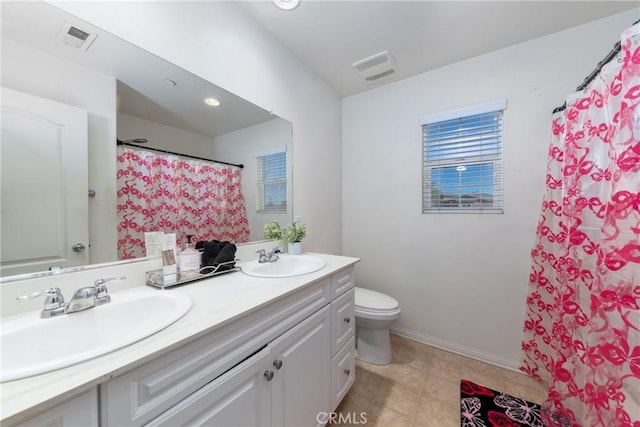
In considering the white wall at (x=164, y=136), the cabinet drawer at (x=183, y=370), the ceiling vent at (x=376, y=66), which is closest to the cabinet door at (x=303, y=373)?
the cabinet drawer at (x=183, y=370)

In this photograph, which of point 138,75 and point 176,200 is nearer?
point 138,75

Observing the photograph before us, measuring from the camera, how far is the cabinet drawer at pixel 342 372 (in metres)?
1.30

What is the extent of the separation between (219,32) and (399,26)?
45.2 inches

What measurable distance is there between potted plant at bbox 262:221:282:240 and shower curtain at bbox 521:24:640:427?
5.27 ft

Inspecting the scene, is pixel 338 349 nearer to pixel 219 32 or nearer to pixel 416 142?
pixel 416 142

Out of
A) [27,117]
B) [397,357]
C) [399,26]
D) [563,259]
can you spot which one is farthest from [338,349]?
[399,26]

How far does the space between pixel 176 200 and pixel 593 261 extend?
201 cm

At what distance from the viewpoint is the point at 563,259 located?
133 cm

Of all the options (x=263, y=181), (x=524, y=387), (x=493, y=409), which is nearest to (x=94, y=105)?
(x=263, y=181)

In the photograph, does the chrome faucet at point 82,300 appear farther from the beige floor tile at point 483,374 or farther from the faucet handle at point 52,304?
the beige floor tile at point 483,374

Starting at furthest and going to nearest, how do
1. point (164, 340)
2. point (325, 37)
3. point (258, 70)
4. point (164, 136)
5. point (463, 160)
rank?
point (463, 160) < point (325, 37) < point (258, 70) < point (164, 136) < point (164, 340)

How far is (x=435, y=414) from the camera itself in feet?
4.60

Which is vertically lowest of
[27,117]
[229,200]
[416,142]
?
[229,200]

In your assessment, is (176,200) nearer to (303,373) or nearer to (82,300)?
(82,300)
